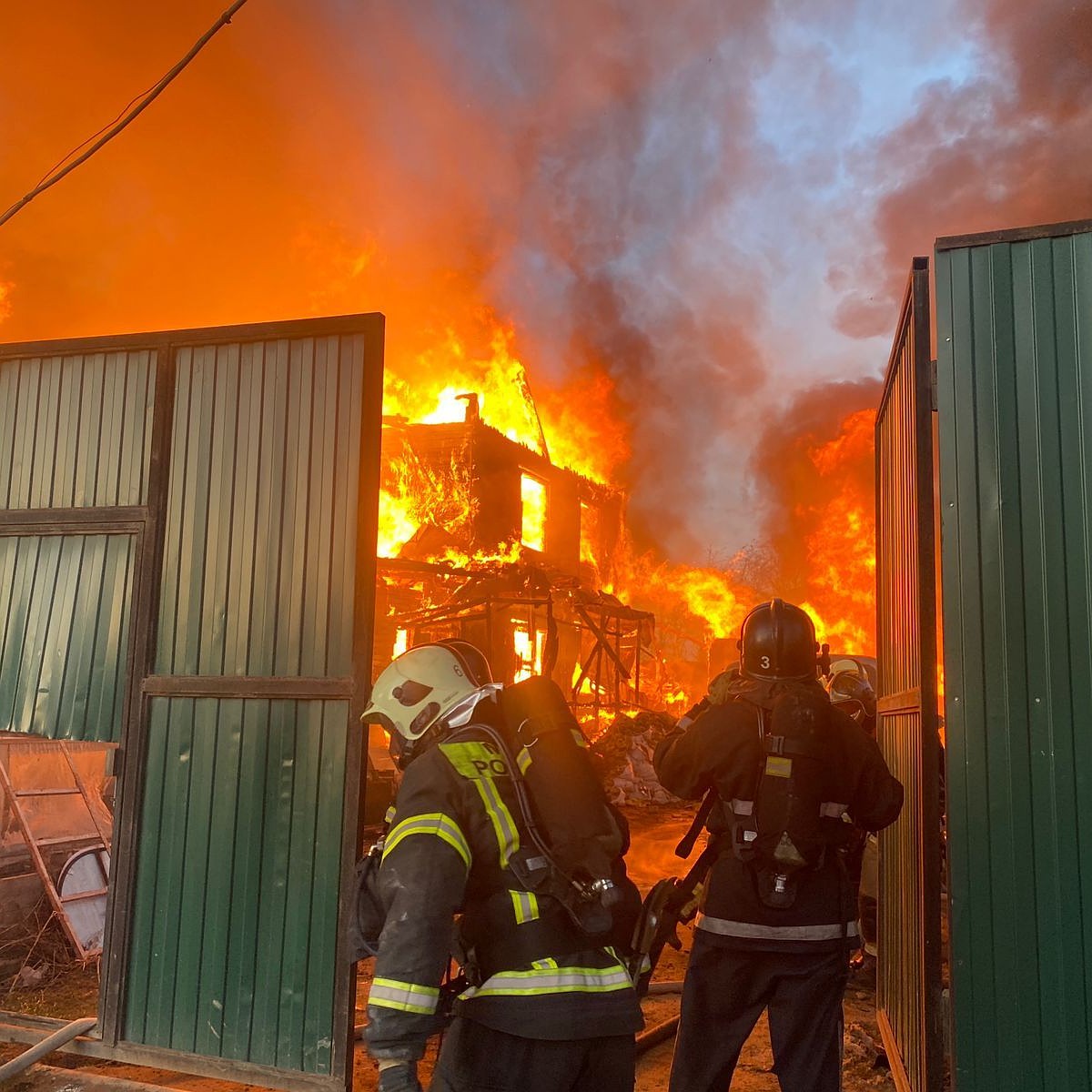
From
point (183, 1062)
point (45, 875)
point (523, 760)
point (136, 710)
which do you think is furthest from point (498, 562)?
point (523, 760)

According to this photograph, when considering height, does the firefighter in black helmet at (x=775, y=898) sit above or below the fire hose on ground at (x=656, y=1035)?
above

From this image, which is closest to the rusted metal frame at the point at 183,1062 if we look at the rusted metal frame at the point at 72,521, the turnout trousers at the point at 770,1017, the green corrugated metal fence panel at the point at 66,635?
the green corrugated metal fence panel at the point at 66,635

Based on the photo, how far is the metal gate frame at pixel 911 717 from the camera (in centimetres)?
382

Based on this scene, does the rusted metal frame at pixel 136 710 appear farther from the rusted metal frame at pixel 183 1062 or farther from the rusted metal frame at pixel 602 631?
the rusted metal frame at pixel 602 631

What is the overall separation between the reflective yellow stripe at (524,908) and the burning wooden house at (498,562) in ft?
36.4

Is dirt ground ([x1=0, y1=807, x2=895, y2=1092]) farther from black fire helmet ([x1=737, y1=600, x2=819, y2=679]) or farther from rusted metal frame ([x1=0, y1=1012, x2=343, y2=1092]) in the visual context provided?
black fire helmet ([x1=737, y1=600, x2=819, y2=679])

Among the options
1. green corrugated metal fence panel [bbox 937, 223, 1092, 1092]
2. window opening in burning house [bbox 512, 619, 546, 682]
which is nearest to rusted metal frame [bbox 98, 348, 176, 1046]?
green corrugated metal fence panel [bbox 937, 223, 1092, 1092]

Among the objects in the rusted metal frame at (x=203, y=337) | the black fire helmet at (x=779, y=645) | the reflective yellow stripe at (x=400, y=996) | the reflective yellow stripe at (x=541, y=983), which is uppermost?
the rusted metal frame at (x=203, y=337)

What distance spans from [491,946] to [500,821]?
373 millimetres

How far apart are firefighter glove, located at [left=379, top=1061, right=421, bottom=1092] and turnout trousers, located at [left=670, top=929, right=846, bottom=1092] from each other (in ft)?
6.47

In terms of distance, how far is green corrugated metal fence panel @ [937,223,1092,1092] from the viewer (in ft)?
11.2

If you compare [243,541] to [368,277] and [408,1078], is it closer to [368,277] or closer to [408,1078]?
[408,1078]

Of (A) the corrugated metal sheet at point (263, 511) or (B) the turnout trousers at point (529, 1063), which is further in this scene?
(A) the corrugated metal sheet at point (263, 511)

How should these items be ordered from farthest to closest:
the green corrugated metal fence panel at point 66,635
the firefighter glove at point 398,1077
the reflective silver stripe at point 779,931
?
the green corrugated metal fence panel at point 66,635 → the reflective silver stripe at point 779,931 → the firefighter glove at point 398,1077
